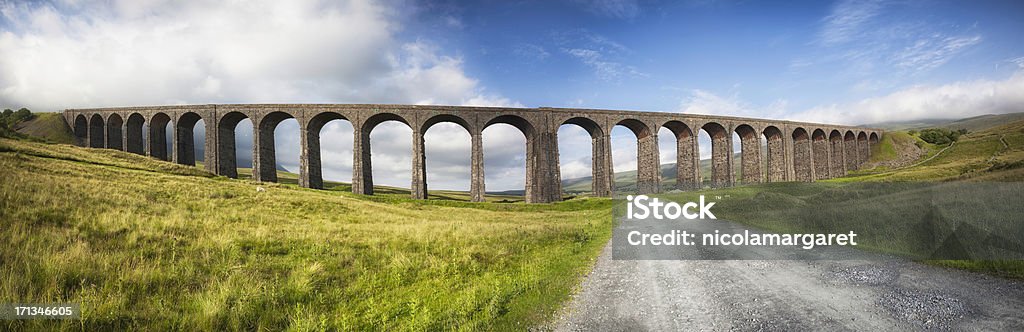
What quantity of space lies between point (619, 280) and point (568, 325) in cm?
276

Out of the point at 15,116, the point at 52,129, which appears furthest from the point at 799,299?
the point at 15,116

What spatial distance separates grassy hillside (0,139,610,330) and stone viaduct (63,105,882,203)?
99.6 feet

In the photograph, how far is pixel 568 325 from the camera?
5125mm

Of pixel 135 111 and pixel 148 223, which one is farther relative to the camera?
pixel 135 111

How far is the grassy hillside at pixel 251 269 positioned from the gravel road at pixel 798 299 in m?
0.92

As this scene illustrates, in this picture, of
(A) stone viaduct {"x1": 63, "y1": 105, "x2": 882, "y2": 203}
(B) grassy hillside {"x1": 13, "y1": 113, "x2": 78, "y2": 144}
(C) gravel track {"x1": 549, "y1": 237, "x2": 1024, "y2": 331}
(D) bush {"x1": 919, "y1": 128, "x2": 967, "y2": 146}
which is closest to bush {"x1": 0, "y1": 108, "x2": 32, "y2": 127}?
(B) grassy hillside {"x1": 13, "y1": 113, "x2": 78, "y2": 144}

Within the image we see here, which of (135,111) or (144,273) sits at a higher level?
(135,111)

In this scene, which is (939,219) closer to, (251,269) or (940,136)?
(251,269)

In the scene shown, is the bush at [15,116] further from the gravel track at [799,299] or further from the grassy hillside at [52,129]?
the gravel track at [799,299]

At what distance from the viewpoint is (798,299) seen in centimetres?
583

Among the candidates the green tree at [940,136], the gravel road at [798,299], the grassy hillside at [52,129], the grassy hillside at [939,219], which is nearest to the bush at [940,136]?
the green tree at [940,136]

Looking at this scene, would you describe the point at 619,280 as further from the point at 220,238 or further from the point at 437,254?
the point at 220,238

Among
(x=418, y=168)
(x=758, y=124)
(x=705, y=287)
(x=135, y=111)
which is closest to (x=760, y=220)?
(x=705, y=287)

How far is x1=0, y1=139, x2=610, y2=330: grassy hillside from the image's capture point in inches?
209
